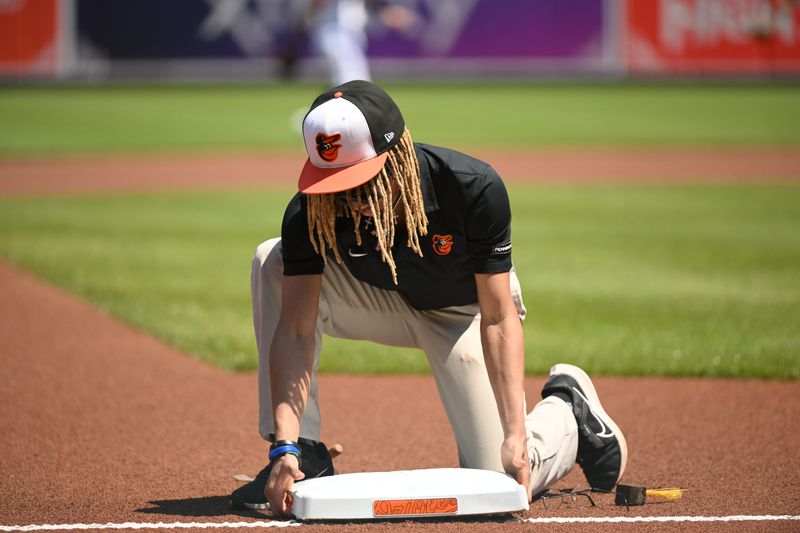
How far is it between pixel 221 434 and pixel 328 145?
6.32 ft

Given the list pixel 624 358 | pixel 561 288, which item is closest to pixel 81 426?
pixel 624 358

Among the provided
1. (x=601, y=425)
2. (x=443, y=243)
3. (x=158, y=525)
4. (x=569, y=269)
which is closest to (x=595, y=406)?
(x=601, y=425)

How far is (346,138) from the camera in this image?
3.28 metres

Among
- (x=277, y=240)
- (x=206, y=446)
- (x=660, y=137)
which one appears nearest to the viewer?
(x=277, y=240)

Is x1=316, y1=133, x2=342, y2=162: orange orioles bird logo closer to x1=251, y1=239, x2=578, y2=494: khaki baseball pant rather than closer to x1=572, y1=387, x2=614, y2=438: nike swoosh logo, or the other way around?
x1=251, y1=239, x2=578, y2=494: khaki baseball pant

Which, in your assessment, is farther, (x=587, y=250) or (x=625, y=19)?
(x=625, y=19)

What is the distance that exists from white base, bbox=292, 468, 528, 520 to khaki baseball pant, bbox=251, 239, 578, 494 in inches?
11.1

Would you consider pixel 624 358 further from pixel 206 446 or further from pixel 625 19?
pixel 625 19

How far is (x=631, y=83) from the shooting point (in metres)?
31.4

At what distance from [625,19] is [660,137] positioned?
1349cm

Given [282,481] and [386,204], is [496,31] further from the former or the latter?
[282,481]

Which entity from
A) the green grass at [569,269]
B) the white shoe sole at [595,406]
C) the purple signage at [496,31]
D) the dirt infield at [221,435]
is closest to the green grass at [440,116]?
the purple signage at [496,31]

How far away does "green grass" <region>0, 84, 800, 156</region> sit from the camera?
64.0 ft

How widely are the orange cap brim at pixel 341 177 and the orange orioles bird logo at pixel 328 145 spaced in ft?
0.20
